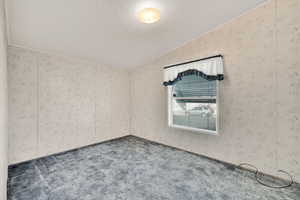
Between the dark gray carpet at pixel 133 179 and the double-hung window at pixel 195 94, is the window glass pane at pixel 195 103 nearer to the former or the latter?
the double-hung window at pixel 195 94

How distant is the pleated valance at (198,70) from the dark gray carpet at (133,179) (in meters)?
1.59

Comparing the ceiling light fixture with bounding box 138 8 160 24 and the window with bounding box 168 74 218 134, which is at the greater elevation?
the ceiling light fixture with bounding box 138 8 160 24

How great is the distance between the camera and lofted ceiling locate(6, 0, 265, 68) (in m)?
1.86

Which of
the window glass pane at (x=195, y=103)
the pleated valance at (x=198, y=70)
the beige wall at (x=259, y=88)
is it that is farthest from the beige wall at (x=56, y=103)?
the beige wall at (x=259, y=88)

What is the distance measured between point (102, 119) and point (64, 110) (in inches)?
39.2

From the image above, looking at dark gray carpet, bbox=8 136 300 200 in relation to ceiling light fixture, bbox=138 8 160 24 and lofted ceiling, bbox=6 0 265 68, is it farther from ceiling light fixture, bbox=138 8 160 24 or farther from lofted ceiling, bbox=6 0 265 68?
ceiling light fixture, bbox=138 8 160 24

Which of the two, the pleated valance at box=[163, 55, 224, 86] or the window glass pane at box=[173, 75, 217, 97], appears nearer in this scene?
the pleated valance at box=[163, 55, 224, 86]

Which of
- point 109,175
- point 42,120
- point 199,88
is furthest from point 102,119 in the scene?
point 199,88

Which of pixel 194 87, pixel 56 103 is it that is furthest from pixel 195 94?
pixel 56 103

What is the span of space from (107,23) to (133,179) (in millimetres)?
2386

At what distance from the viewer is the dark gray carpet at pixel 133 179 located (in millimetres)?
1813

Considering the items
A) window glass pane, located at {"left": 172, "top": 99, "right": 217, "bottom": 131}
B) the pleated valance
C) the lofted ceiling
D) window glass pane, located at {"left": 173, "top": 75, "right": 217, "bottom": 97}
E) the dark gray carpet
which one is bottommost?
the dark gray carpet

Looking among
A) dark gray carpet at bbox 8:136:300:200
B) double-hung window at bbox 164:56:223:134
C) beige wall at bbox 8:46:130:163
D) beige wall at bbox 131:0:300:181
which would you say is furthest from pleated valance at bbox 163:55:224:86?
beige wall at bbox 8:46:130:163

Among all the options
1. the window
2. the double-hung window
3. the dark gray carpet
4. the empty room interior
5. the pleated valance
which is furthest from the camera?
the window
